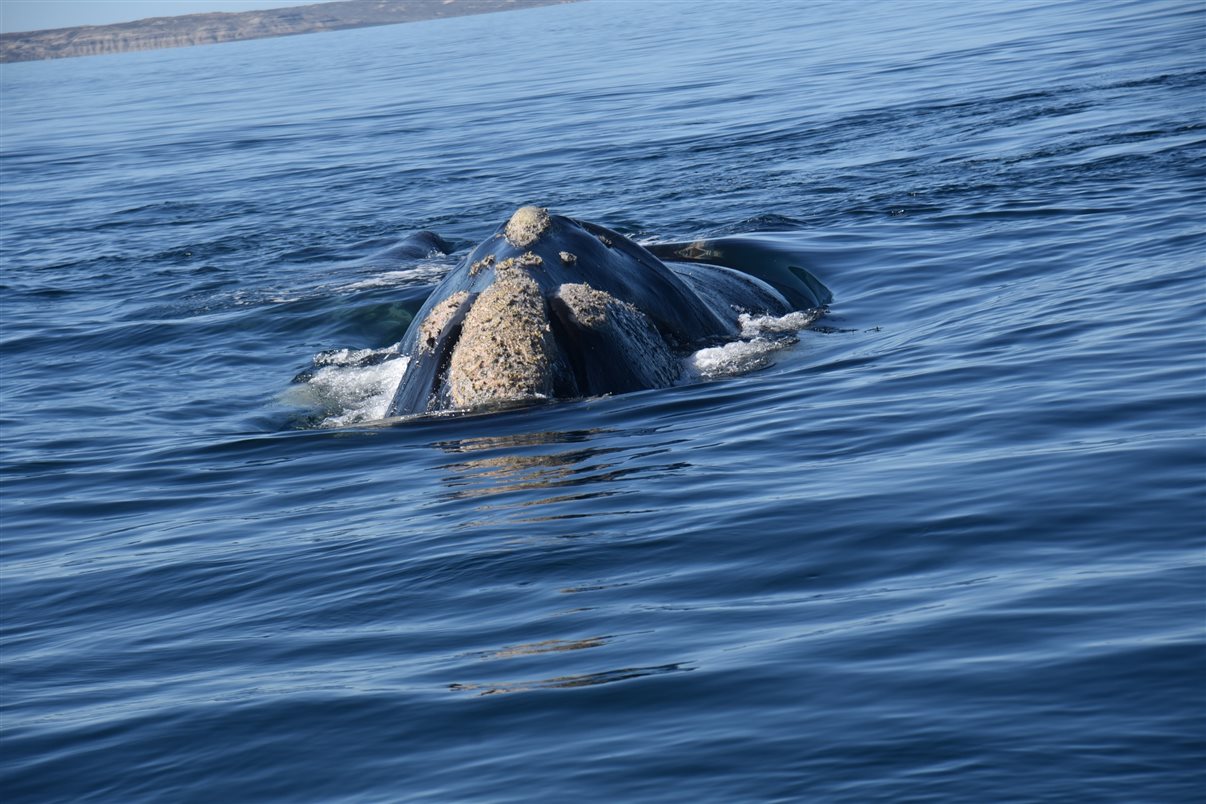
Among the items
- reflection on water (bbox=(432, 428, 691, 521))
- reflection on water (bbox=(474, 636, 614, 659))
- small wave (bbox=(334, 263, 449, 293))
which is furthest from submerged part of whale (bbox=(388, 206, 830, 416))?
small wave (bbox=(334, 263, 449, 293))

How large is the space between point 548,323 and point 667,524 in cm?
216

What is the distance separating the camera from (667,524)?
7.00m

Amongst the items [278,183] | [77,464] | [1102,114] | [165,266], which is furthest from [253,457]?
[278,183]

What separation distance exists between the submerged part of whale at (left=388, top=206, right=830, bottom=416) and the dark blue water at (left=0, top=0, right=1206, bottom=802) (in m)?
0.20

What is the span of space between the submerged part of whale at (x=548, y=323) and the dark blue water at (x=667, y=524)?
0.20 m

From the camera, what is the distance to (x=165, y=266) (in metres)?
18.9

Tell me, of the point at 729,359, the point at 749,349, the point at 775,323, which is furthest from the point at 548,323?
the point at 775,323

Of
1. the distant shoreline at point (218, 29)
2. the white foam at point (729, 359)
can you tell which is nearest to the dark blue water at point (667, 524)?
the white foam at point (729, 359)

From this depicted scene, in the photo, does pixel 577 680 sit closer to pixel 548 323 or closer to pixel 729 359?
pixel 548 323

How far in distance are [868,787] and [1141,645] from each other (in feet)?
4.25

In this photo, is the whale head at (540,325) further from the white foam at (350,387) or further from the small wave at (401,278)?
the small wave at (401,278)

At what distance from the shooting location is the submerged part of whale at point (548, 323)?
348 inches

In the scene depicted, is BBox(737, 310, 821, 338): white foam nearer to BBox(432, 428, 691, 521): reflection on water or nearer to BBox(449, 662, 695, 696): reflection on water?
BBox(432, 428, 691, 521): reflection on water

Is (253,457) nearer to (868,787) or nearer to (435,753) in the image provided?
(435,753)
